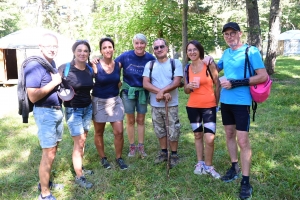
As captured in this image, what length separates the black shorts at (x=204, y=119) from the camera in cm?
372

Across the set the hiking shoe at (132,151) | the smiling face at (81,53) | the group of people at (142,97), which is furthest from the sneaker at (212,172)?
the smiling face at (81,53)

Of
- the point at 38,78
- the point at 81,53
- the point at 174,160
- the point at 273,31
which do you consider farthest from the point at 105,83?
the point at 273,31

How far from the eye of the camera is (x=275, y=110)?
709cm

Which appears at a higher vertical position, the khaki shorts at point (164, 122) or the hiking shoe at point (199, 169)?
the khaki shorts at point (164, 122)

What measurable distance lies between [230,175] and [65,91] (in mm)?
2383

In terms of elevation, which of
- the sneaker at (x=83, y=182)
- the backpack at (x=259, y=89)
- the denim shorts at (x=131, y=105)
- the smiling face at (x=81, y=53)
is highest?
the smiling face at (x=81, y=53)

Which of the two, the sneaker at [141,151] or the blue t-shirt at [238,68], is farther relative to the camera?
the sneaker at [141,151]

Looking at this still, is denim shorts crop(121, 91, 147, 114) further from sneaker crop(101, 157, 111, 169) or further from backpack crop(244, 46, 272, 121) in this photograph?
backpack crop(244, 46, 272, 121)

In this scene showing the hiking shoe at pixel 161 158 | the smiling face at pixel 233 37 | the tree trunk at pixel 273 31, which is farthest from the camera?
the tree trunk at pixel 273 31

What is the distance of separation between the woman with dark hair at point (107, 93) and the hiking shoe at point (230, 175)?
4.74 feet

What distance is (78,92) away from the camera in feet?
11.6

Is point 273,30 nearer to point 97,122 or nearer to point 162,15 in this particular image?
point 162,15

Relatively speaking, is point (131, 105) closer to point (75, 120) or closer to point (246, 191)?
point (75, 120)

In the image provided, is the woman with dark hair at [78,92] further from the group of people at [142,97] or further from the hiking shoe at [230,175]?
the hiking shoe at [230,175]
